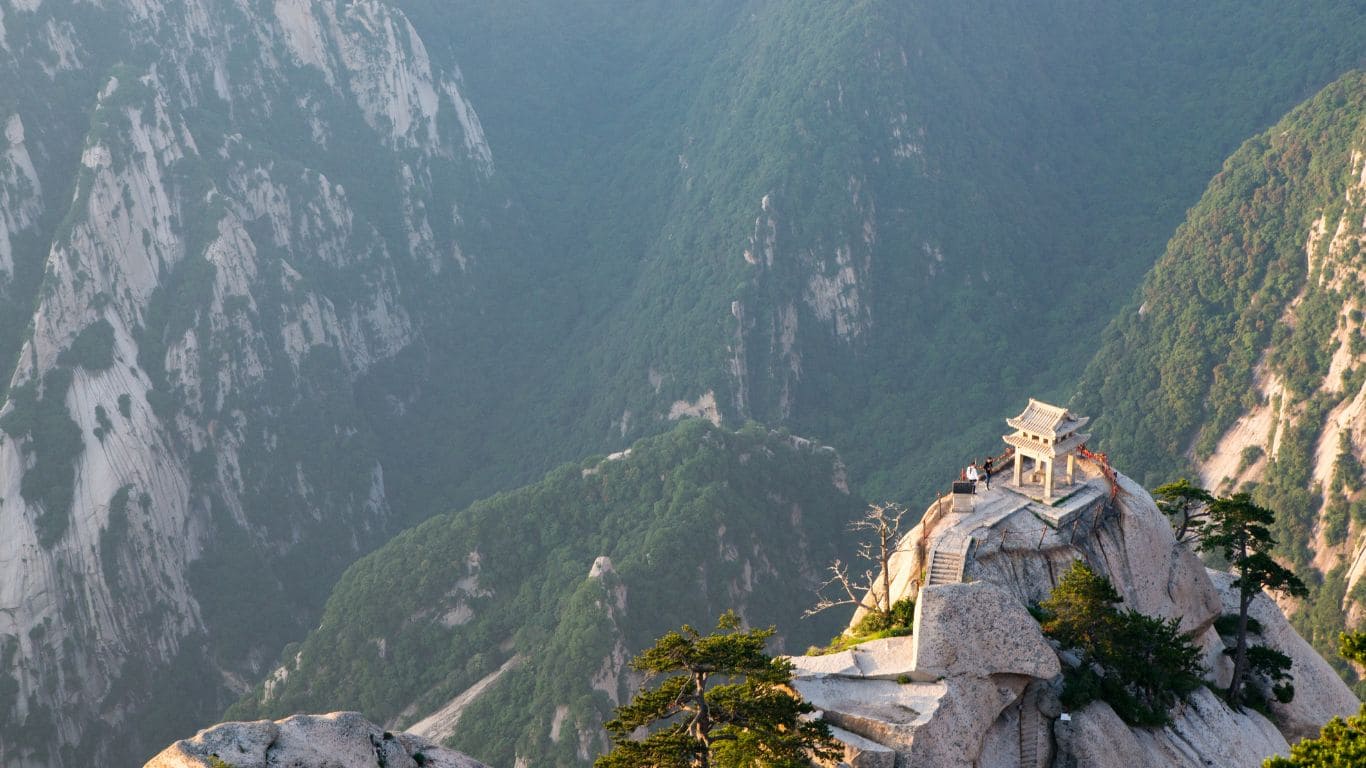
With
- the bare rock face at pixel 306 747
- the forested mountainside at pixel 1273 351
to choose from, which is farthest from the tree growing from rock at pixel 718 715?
the forested mountainside at pixel 1273 351

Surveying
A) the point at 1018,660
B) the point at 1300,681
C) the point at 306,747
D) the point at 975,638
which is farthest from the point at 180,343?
the point at 1300,681

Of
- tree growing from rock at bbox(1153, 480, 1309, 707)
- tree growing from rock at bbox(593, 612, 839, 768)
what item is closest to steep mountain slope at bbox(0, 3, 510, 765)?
tree growing from rock at bbox(593, 612, 839, 768)

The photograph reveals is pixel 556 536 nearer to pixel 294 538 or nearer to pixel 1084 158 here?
pixel 294 538

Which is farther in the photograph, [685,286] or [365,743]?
[685,286]

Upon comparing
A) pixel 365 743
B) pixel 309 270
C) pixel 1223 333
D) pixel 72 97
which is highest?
pixel 72 97

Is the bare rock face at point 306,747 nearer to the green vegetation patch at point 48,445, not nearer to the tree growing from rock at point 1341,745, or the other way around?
the tree growing from rock at point 1341,745

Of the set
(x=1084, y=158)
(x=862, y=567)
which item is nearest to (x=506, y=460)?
(x=862, y=567)

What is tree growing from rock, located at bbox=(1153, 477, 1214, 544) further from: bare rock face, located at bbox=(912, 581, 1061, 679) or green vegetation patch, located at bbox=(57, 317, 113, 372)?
green vegetation patch, located at bbox=(57, 317, 113, 372)
